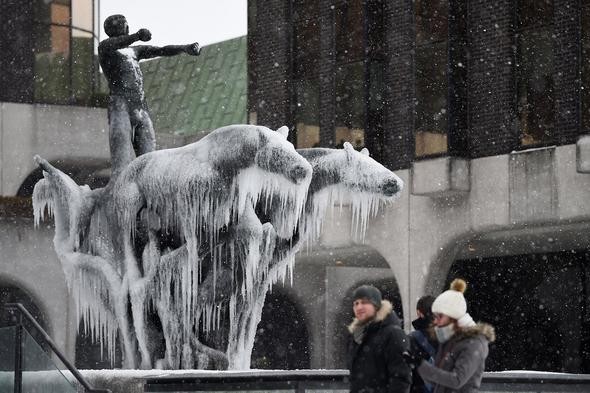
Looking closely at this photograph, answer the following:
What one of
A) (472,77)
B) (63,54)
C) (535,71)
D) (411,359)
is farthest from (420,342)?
(63,54)

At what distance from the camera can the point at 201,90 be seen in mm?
51031

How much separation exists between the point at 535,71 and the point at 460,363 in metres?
19.8

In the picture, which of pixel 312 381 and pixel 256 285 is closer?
pixel 312 381

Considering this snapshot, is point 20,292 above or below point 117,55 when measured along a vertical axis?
below

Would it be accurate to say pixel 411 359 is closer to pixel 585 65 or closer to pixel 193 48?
pixel 193 48

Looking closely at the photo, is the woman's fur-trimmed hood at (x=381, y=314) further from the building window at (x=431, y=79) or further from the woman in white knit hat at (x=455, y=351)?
the building window at (x=431, y=79)

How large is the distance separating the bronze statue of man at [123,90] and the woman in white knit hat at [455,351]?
8.56m

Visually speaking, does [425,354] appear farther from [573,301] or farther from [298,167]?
[573,301]

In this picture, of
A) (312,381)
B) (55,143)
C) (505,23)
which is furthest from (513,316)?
(312,381)

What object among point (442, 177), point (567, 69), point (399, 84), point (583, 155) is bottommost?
point (442, 177)

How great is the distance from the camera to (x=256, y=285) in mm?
16734

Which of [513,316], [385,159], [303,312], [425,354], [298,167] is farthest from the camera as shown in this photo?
[303,312]

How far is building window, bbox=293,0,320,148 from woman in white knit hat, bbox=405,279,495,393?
2445 centimetres

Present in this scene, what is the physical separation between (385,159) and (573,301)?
17.3 feet
